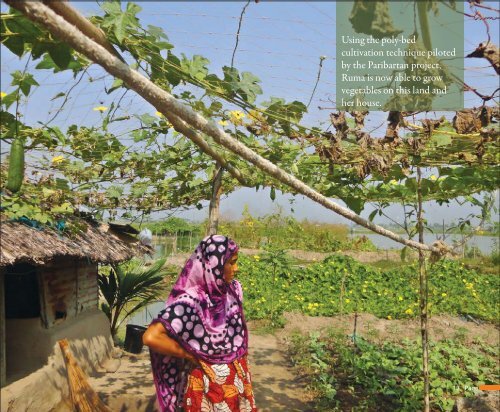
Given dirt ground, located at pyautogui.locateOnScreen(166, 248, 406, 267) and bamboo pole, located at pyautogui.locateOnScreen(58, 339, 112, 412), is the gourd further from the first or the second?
dirt ground, located at pyautogui.locateOnScreen(166, 248, 406, 267)

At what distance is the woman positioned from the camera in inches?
98.3

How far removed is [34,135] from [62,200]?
3.50 ft

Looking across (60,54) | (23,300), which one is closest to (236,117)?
(60,54)

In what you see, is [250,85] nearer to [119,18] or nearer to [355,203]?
[119,18]

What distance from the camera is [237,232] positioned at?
18281 mm

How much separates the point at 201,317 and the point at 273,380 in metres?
3.81

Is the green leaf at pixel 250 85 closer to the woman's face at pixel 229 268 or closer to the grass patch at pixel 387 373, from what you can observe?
the woman's face at pixel 229 268

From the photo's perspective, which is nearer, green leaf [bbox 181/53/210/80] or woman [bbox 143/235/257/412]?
green leaf [bbox 181/53/210/80]

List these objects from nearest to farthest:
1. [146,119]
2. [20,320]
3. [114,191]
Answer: [146,119]
[114,191]
[20,320]

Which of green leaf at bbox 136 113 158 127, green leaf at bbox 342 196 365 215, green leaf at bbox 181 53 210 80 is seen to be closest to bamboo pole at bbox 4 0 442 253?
green leaf at bbox 181 53 210 80

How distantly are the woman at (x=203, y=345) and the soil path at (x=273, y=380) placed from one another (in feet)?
8.53

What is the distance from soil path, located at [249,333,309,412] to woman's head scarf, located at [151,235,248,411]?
2630mm

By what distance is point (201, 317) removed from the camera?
2.58 m

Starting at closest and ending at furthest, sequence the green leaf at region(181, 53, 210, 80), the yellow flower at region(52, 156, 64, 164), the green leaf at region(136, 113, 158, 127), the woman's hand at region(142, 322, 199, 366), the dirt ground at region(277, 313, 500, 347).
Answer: the green leaf at region(181, 53, 210, 80), the woman's hand at region(142, 322, 199, 366), the green leaf at region(136, 113, 158, 127), the yellow flower at region(52, 156, 64, 164), the dirt ground at region(277, 313, 500, 347)
